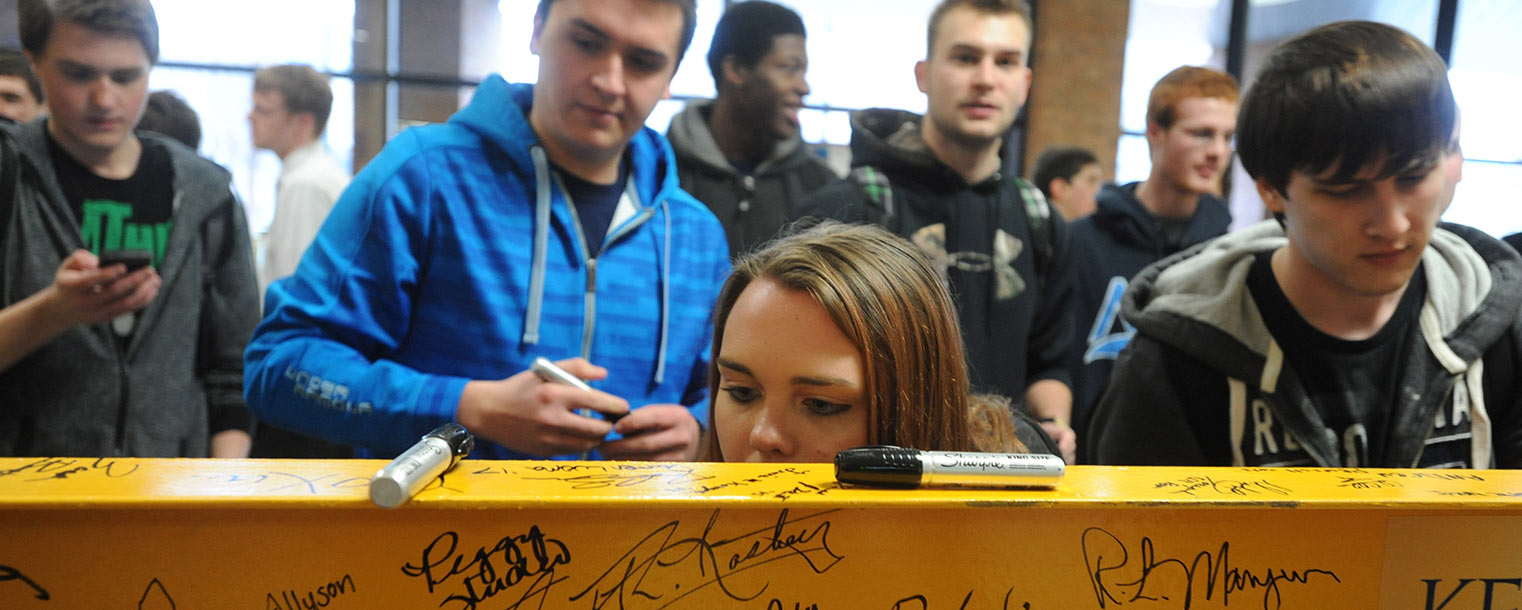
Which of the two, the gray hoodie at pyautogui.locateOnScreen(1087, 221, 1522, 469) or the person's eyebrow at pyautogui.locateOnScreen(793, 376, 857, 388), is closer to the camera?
the person's eyebrow at pyautogui.locateOnScreen(793, 376, 857, 388)

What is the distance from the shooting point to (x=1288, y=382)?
125 centimetres

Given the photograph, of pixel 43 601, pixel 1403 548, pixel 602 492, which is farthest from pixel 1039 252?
pixel 43 601

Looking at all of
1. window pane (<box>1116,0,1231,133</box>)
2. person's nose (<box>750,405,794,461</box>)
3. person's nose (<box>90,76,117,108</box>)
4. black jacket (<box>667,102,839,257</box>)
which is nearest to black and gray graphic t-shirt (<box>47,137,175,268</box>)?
person's nose (<box>90,76,117,108</box>)

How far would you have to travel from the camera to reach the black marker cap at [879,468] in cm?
62

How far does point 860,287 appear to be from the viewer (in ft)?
3.61

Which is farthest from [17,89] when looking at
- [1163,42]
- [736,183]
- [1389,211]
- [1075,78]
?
[1163,42]

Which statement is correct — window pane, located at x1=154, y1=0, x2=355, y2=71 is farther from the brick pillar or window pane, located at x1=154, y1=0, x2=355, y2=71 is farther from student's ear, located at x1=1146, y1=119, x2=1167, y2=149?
student's ear, located at x1=1146, y1=119, x2=1167, y2=149

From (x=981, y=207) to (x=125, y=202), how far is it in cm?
165

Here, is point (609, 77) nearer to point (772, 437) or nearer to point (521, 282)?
point (521, 282)

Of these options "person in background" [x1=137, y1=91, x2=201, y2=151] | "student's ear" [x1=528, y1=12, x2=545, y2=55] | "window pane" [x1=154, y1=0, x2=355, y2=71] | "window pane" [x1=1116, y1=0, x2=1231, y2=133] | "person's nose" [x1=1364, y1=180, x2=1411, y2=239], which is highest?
"window pane" [x1=1116, y1=0, x2=1231, y2=133]

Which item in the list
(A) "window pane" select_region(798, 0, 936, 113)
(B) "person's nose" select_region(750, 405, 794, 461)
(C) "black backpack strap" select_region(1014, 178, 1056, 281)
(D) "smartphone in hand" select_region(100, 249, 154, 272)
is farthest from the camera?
(A) "window pane" select_region(798, 0, 936, 113)

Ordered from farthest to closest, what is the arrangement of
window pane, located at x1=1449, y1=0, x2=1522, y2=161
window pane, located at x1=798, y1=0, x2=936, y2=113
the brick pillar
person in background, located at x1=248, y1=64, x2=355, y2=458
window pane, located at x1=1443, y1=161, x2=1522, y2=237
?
the brick pillar < window pane, located at x1=798, y1=0, x2=936, y2=113 < window pane, located at x1=1449, y1=0, x2=1522, y2=161 < window pane, located at x1=1443, y1=161, x2=1522, y2=237 < person in background, located at x1=248, y1=64, x2=355, y2=458

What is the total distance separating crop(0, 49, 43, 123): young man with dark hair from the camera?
201cm

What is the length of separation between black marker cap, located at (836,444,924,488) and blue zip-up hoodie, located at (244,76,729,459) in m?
0.72
